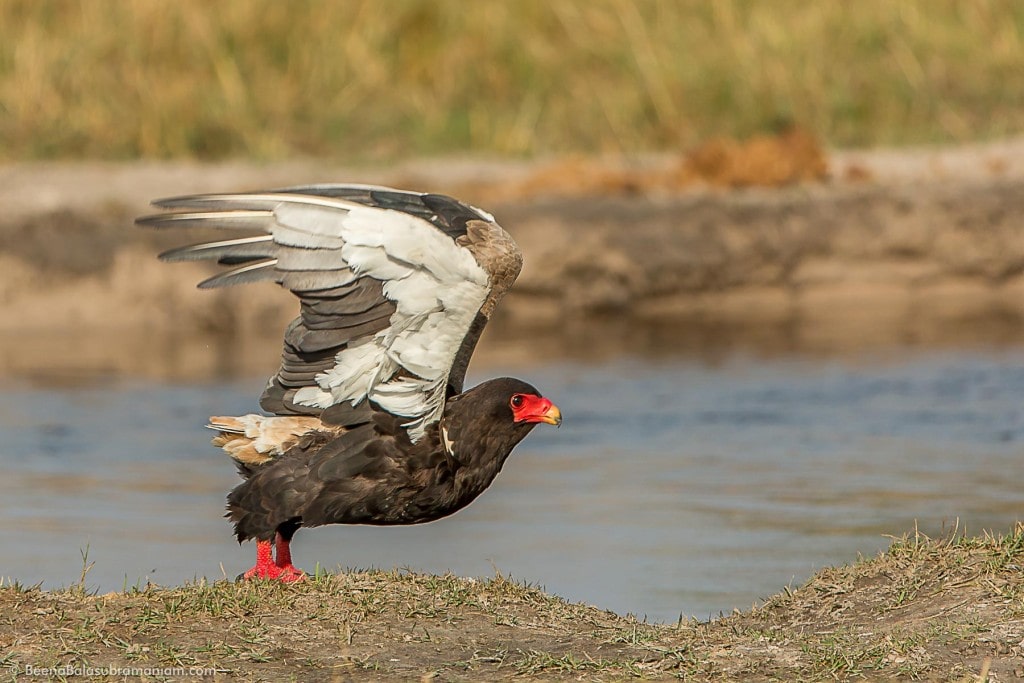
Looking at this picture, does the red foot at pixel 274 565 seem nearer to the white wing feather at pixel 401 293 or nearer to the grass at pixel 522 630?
the grass at pixel 522 630

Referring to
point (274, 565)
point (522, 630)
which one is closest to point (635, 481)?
point (274, 565)

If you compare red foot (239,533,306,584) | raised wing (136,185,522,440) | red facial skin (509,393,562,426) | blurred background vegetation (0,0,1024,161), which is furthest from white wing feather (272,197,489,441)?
blurred background vegetation (0,0,1024,161)

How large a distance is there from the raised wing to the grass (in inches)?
26.0

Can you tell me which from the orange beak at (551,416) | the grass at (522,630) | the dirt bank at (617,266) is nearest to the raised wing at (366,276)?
the orange beak at (551,416)

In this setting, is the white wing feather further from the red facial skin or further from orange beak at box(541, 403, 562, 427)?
orange beak at box(541, 403, 562, 427)

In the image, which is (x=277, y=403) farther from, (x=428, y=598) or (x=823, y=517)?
(x=823, y=517)

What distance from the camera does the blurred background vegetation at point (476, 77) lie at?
43.5 ft

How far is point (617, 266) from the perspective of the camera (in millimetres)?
12156

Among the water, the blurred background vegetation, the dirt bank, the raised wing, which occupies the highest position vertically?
the blurred background vegetation

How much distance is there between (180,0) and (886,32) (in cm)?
574

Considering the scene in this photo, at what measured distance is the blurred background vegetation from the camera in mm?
13266

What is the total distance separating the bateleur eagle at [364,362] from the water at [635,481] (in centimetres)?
60

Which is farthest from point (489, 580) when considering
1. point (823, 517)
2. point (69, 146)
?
point (69, 146)

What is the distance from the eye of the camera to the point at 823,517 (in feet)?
23.5
